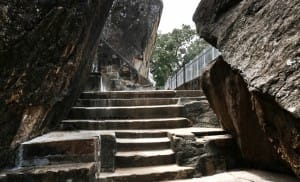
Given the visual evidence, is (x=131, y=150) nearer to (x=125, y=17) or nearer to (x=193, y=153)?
(x=193, y=153)

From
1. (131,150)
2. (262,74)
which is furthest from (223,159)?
(262,74)

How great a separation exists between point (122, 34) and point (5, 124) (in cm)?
1098

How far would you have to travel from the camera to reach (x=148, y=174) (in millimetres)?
3316

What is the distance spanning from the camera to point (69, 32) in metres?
2.93

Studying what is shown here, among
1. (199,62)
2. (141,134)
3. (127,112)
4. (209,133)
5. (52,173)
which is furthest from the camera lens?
(199,62)

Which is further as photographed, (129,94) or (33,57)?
(129,94)

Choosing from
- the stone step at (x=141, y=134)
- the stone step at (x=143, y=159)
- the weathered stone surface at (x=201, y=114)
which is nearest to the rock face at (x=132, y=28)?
the weathered stone surface at (x=201, y=114)

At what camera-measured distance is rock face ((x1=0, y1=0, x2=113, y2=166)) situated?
2.32m

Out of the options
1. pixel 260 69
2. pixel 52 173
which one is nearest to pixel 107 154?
pixel 52 173

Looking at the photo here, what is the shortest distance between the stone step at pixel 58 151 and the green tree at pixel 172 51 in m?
22.3

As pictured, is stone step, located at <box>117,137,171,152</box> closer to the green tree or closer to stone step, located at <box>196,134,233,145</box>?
stone step, located at <box>196,134,233,145</box>

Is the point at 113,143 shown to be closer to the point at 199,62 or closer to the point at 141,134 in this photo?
the point at 141,134

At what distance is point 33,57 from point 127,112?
2.62 metres

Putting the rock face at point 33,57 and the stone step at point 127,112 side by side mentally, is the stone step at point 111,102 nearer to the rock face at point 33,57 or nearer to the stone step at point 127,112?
the stone step at point 127,112
